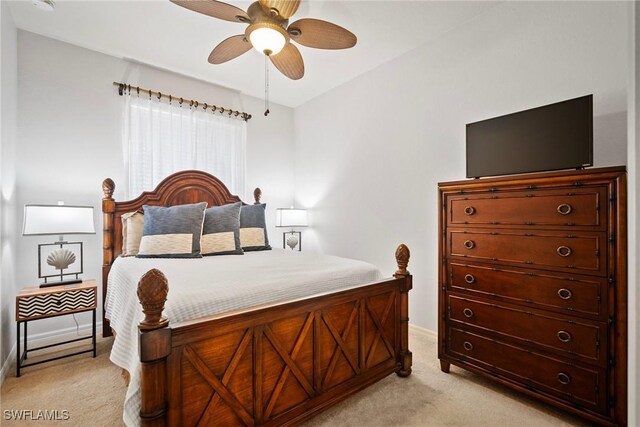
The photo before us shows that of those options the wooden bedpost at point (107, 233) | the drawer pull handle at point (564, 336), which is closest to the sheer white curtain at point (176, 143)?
the wooden bedpost at point (107, 233)

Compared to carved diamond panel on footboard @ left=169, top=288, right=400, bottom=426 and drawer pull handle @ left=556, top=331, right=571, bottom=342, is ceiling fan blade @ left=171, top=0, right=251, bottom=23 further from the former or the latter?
drawer pull handle @ left=556, top=331, right=571, bottom=342

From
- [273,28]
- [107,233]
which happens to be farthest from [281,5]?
[107,233]

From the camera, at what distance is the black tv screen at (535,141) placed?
1738mm

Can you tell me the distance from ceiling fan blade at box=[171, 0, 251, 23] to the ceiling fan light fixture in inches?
5.9

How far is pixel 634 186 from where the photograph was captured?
2.51ft

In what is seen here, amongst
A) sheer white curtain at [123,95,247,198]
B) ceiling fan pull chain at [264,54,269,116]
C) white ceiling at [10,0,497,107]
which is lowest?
sheer white curtain at [123,95,247,198]

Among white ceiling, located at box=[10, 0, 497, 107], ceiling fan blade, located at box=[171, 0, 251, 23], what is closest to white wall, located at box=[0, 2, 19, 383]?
white ceiling, located at box=[10, 0, 497, 107]

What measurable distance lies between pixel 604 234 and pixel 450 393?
132cm

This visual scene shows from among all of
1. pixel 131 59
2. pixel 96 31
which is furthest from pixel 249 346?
pixel 131 59

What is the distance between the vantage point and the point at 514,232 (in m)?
1.90

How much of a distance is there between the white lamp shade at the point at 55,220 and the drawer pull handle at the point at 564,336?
136 inches

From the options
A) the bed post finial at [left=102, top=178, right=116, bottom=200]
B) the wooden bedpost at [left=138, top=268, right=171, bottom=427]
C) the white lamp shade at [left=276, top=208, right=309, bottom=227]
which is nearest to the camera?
the wooden bedpost at [left=138, top=268, right=171, bottom=427]

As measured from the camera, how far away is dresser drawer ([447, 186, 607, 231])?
5.29 ft

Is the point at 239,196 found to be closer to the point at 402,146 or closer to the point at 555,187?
the point at 402,146
